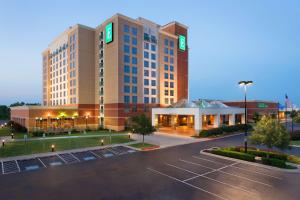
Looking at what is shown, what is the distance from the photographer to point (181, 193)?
13.6 meters

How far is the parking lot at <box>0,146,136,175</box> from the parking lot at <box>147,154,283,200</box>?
8092 millimetres

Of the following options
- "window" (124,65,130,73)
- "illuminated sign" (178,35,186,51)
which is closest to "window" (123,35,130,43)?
"window" (124,65,130,73)

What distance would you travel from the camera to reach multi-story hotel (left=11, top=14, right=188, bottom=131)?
51.5 metres

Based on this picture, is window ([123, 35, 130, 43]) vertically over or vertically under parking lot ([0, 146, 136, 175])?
over

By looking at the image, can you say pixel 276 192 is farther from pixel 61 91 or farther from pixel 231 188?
pixel 61 91

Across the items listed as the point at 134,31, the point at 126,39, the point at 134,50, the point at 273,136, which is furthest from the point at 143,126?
the point at 134,31

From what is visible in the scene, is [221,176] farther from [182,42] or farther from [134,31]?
[182,42]

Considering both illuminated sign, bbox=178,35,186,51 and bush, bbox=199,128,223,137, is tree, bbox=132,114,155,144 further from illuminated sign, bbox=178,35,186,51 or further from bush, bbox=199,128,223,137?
illuminated sign, bbox=178,35,186,51

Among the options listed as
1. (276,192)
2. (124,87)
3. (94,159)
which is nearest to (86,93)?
(124,87)

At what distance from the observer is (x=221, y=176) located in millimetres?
17094

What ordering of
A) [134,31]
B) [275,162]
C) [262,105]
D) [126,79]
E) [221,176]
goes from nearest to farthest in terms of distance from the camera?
[221,176]
[275,162]
[126,79]
[134,31]
[262,105]

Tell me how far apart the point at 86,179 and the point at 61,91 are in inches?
2240

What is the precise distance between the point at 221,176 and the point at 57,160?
57.0 feet

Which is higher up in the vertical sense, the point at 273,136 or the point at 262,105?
the point at 262,105
